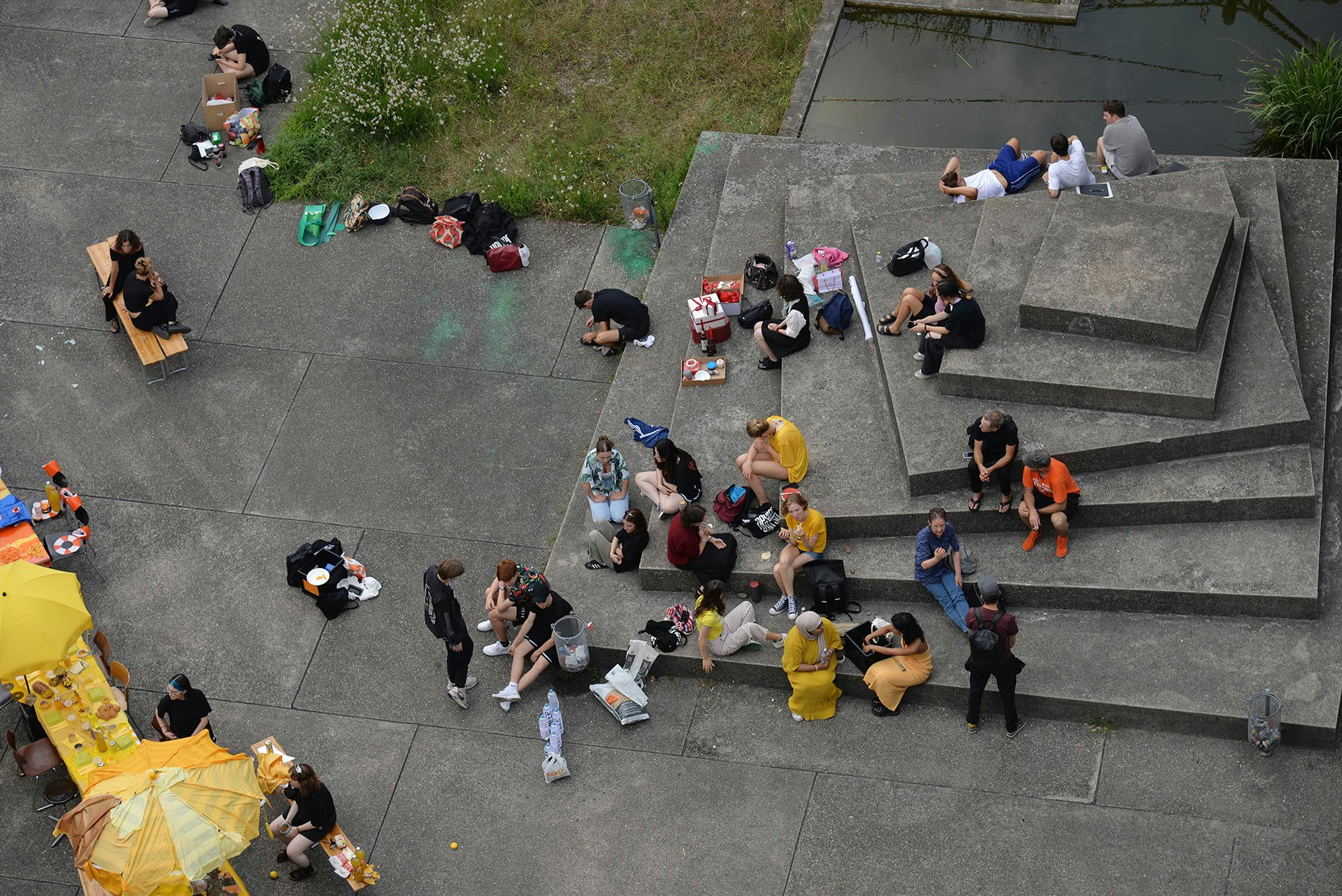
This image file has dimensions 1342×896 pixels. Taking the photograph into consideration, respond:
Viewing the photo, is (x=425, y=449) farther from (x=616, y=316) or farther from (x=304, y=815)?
(x=304, y=815)

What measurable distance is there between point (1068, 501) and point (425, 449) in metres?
6.22

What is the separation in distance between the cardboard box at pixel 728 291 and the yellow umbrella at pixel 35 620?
658 cm

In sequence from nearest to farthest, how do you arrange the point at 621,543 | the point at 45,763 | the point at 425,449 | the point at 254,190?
the point at 45,763
the point at 621,543
the point at 425,449
the point at 254,190

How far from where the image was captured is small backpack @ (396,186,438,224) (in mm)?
15305

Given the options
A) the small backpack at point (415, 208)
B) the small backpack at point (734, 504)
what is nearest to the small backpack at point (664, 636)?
the small backpack at point (734, 504)

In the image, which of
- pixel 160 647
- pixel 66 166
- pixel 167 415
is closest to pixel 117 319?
pixel 167 415

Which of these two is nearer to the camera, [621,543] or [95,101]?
[621,543]

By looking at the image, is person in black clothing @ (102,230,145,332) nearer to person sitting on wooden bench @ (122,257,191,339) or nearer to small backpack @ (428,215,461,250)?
person sitting on wooden bench @ (122,257,191,339)

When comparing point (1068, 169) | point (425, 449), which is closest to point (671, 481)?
point (425, 449)

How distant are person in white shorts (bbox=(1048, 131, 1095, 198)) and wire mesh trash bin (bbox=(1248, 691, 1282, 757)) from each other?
5.61 meters

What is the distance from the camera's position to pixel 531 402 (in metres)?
13.6

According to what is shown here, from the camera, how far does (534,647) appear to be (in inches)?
438

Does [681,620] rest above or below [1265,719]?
below

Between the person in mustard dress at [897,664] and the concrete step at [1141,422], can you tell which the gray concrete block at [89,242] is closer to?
the concrete step at [1141,422]
